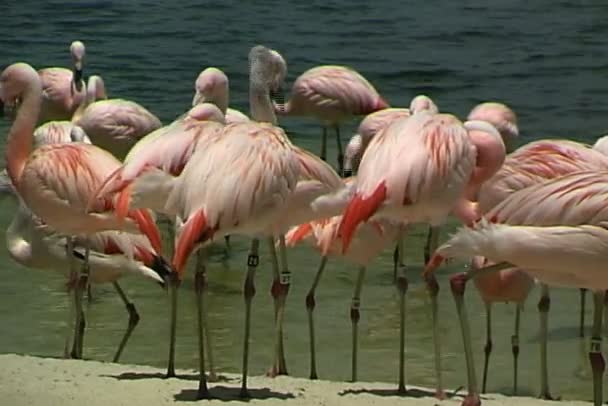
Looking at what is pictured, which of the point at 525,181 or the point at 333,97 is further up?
the point at 525,181

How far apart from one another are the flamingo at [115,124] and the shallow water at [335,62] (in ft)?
2.55

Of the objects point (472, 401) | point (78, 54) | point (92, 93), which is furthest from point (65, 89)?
point (472, 401)

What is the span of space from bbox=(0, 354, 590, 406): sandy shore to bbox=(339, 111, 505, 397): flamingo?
34 cm

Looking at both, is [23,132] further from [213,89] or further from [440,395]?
[440,395]

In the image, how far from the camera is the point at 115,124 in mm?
10156

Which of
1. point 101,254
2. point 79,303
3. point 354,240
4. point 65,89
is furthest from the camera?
point 65,89

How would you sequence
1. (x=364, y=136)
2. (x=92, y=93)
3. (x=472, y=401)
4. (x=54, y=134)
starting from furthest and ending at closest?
(x=92, y=93) < (x=364, y=136) < (x=54, y=134) < (x=472, y=401)

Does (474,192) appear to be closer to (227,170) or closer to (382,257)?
(227,170)

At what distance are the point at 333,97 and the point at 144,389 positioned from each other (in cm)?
608

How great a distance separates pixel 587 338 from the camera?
7.52 meters

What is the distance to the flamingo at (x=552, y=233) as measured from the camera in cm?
488

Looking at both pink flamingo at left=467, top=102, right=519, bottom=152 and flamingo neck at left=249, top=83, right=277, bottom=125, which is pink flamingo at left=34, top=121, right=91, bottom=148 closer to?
flamingo neck at left=249, top=83, right=277, bottom=125

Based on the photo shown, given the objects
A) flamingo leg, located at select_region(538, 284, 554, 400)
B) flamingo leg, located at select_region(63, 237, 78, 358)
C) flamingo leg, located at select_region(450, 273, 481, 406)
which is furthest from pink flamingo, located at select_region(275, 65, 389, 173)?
flamingo leg, located at select_region(450, 273, 481, 406)

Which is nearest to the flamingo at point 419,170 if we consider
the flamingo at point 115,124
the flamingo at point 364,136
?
the flamingo at point 364,136
